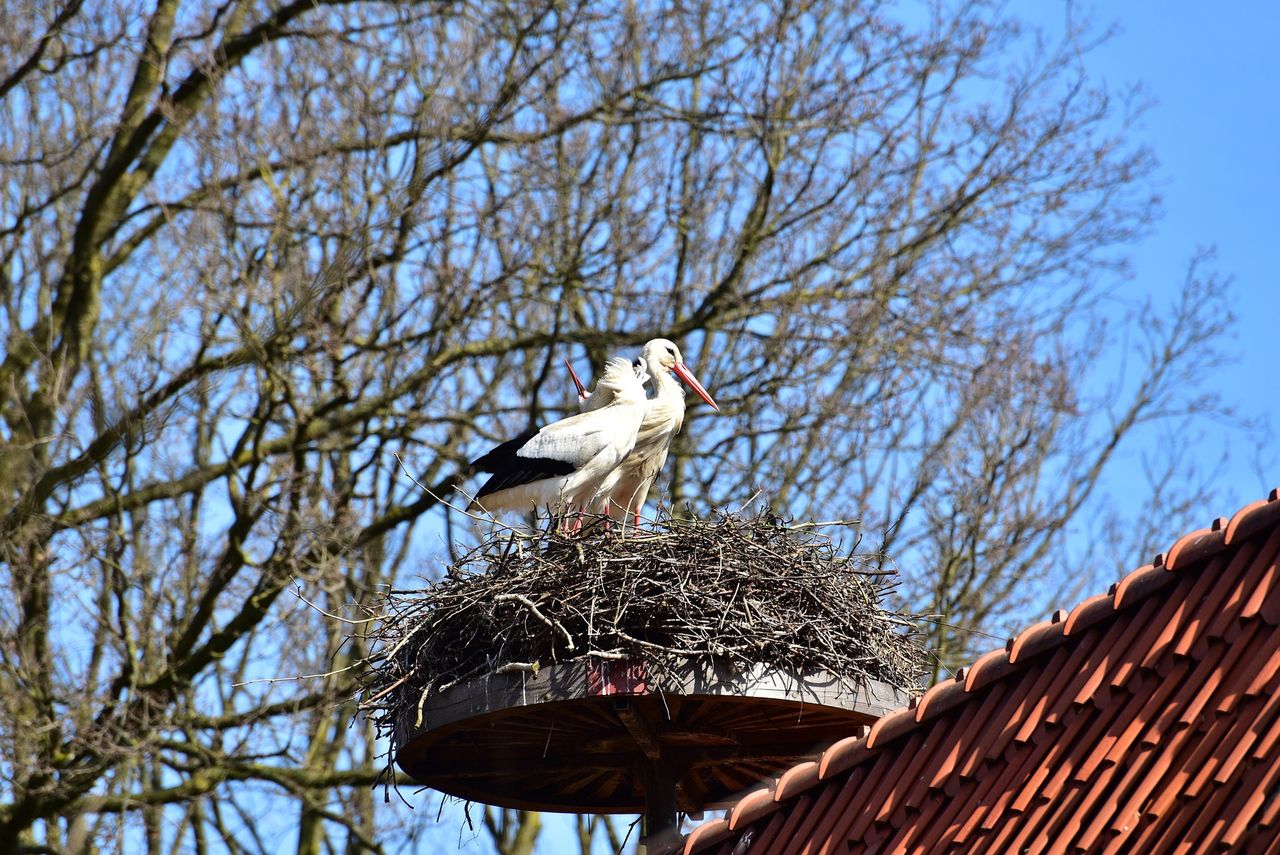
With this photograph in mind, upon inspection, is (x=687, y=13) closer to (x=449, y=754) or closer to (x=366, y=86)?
(x=366, y=86)

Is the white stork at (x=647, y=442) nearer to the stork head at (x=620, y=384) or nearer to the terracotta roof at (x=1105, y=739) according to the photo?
the stork head at (x=620, y=384)

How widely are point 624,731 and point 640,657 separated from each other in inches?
31.0

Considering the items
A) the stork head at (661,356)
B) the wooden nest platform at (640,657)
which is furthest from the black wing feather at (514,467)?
the wooden nest platform at (640,657)

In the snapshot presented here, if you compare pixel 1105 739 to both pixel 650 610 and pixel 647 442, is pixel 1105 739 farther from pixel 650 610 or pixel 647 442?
pixel 647 442

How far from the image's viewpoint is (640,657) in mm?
6863

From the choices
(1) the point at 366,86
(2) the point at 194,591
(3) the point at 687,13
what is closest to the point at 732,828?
(2) the point at 194,591

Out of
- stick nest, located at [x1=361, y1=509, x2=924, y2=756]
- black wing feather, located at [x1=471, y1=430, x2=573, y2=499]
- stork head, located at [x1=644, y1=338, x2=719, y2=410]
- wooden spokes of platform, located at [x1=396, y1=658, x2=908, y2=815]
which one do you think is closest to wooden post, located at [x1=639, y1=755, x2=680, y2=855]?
wooden spokes of platform, located at [x1=396, y1=658, x2=908, y2=815]

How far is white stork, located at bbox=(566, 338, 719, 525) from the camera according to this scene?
957cm

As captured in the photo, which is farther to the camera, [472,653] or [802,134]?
[802,134]

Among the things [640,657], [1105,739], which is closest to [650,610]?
[640,657]

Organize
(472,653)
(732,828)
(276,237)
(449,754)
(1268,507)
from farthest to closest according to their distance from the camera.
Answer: (276,237) → (449,754) → (472,653) → (732,828) → (1268,507)

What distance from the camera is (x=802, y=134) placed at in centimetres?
1506

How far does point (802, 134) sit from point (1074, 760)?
10177 mm

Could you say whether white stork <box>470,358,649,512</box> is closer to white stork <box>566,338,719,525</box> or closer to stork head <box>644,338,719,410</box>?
white stork <box>566,338,719,525</box>
